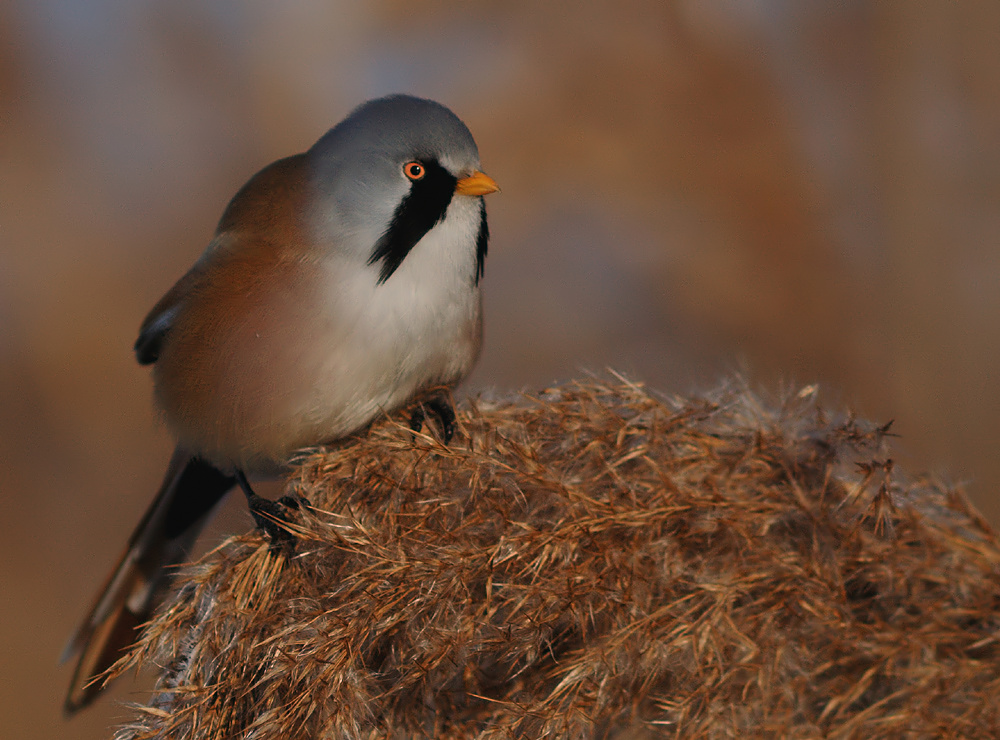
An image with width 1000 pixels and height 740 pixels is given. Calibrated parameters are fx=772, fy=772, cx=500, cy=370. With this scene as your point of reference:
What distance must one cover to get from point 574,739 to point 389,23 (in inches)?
73.7

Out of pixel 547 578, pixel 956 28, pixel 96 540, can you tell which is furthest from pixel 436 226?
pixel 956 28

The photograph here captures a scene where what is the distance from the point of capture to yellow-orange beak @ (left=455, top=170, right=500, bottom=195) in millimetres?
1038

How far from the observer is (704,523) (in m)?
0.85

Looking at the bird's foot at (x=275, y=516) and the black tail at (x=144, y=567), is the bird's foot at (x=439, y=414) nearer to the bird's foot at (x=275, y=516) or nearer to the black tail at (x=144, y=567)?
the bird's foot at (x=275, y=516)

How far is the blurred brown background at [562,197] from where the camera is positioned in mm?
1967

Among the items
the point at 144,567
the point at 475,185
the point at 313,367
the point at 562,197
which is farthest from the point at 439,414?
the point at 562,197

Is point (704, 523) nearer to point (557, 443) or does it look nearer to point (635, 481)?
point (635, 481)

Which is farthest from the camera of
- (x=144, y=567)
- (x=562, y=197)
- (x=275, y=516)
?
(x=562, y=197)

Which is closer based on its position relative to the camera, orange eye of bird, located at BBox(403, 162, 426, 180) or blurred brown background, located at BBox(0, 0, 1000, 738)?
orange eye of bird, located at BBox(403, 162, 426, 180)

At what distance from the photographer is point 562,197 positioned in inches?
86.4

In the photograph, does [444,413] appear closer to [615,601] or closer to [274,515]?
[274,515]

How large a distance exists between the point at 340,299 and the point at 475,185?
24cm

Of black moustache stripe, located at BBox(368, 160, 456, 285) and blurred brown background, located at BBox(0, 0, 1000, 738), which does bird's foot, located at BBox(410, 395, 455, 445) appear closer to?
black moustache stripe, located at BBox(368, 160, 456, 285)

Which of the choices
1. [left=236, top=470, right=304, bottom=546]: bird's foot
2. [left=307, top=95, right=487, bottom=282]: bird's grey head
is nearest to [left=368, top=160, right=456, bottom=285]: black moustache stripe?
[left=307, top=95, right=487, bottom=282]: bird's grey head
